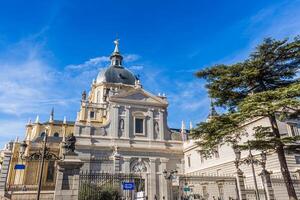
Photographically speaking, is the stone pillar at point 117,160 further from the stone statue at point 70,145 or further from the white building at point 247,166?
the stone statue at point 70,145

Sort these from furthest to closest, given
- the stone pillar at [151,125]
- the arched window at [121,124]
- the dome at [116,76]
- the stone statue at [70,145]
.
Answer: the dome at [116,76], the stone pillar at [151,125], the arched window at [121,124], the stone statue at [70,145]

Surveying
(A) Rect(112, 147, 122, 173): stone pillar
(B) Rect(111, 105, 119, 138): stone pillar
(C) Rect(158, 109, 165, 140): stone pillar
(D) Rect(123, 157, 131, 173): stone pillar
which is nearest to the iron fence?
(A) Rect(112, 147, 122, 173): stone pillar

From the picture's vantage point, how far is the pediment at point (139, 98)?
1345 inches

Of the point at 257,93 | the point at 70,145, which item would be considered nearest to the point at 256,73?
the point at 257,93

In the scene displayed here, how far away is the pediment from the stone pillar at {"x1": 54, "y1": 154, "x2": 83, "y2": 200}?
71.6 feet

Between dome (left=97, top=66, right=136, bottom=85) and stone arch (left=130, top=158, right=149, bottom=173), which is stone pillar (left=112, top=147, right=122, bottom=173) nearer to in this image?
stone arch (left=130, top=158, right=149, bottom=173)

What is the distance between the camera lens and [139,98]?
115ft

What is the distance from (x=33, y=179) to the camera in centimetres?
3136

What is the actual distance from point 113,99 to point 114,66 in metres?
20.9

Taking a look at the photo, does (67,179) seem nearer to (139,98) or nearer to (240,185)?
(240,185)

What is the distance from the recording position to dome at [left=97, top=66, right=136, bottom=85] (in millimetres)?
48766

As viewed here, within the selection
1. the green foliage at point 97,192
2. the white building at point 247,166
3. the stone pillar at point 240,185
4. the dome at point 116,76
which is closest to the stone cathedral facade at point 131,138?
the white building at point 247,166

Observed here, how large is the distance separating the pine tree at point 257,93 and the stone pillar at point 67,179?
24.7 ft

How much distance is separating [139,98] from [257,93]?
22922 millimetres
